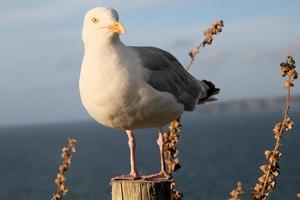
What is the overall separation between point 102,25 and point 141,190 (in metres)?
1.47

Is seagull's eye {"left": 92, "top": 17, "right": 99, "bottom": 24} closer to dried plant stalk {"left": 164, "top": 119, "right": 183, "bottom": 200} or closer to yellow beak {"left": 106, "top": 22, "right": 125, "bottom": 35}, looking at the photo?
yellow beak {"left": 106, "top": 22, "right": 125, "bottom": 35}

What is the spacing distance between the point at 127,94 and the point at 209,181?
7585 centimetres

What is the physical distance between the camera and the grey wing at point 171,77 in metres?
6.00

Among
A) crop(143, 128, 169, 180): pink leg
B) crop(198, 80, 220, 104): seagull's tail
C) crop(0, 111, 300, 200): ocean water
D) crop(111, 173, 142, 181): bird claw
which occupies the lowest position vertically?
crop(111, 173, 142, 181): bird claw

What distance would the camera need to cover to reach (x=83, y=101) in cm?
564

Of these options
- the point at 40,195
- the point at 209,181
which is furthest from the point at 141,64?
the point at 209,181

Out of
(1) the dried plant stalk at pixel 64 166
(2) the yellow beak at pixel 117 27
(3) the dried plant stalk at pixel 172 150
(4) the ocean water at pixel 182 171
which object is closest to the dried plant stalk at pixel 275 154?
(3) the dried plant stalk at pixel 172 150

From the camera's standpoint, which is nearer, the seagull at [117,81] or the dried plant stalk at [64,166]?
the seagull at [117,81]

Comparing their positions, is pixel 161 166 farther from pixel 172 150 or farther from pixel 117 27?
pixel 117 27

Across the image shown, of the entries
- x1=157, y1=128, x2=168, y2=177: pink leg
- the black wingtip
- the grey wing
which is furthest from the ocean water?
x1=157, y1=128, x2=168, y2=177: pink leg

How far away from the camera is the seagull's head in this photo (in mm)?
5516

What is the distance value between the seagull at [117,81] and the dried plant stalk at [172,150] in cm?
9

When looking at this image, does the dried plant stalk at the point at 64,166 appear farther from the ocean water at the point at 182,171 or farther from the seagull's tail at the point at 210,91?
the ocean water at the point at 182,171

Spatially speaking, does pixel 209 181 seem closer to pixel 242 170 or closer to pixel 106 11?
pixel 242 170
